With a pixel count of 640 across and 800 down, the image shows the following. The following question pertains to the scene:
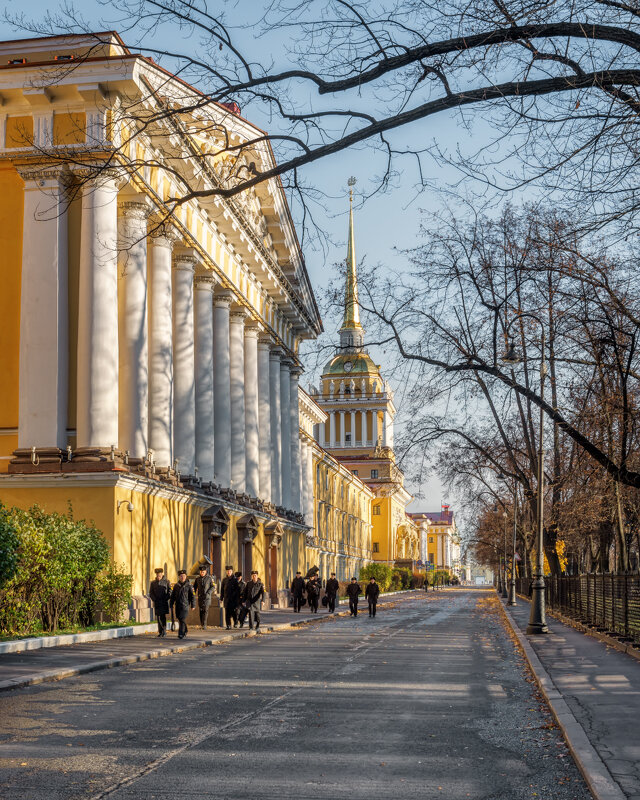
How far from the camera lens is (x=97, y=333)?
28.9m

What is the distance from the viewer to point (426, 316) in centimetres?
2545

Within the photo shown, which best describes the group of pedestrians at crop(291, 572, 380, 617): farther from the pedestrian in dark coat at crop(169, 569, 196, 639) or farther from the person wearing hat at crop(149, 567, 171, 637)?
the person wearing hat at crop(149, 567, 171, 637)

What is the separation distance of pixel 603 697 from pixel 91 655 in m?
10.1

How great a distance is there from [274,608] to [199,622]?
1904cm

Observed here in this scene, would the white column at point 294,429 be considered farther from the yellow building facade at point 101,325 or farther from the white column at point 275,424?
the yellow building facade at point 101,325

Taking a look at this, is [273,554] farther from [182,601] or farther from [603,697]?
[603,697]

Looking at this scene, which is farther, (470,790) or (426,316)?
(426,316)

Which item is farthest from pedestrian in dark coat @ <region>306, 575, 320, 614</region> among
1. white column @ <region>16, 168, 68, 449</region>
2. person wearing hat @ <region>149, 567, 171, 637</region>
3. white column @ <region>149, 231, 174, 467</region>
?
person wearing hat @ <region>149, 567, 171, 637</region>

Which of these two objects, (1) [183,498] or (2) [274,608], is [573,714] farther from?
(2) [274,608]

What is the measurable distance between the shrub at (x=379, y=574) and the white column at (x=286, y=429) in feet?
113

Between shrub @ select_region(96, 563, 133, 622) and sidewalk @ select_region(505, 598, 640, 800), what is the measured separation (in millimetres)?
10013

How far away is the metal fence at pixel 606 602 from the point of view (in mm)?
22391

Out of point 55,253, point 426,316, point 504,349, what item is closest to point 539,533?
point 504,349

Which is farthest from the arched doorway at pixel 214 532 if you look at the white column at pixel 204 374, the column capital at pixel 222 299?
the column capital at pixel 222 299
